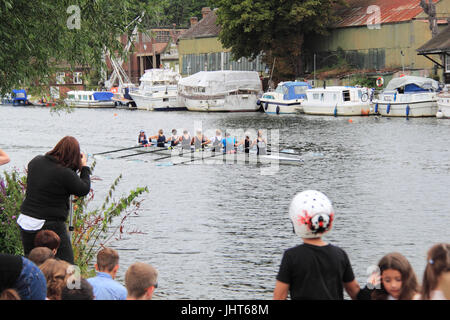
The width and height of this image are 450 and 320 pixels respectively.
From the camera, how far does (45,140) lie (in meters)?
46.0

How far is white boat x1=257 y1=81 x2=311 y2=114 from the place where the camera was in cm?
6412

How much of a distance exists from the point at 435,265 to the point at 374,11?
219 feet

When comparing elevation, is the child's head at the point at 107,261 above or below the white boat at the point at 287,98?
below

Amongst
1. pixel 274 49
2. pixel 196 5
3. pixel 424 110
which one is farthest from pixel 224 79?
pixel 196 5

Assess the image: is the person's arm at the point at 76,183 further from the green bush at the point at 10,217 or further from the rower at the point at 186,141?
the rower at the point at 186,141

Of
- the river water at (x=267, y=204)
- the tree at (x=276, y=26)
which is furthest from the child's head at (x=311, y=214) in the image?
the tree at (x=276, y=26)

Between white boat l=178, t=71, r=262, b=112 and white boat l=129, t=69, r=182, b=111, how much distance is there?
539 cm

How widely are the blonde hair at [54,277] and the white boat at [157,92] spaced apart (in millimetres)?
71018

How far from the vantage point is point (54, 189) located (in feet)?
27.7

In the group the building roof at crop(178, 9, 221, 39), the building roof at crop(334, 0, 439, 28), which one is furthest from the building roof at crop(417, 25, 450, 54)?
the building roof at crop(178, 9, 221, 39)

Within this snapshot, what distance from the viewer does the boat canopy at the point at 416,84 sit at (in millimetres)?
55281

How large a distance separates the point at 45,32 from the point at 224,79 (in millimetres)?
57930

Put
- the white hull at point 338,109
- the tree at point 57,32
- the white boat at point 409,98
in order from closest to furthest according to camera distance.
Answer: the tree at point 57,32 < the white boat at point 409,98 < the white hull at point 338,109

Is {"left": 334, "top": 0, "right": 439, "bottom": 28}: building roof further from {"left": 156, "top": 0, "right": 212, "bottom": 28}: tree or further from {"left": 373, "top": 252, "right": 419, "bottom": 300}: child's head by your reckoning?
{"left": 373, "top": 252, "right": 419, "bottom": 300}: child's head
